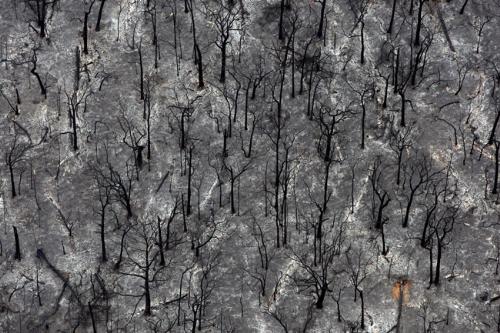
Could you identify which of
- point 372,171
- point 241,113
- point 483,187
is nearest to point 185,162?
point 241,113

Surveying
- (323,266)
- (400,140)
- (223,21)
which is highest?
(223,21)

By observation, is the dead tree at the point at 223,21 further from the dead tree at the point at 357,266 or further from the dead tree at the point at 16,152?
the dead tree at the point at 357,266

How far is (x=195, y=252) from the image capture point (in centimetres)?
9669

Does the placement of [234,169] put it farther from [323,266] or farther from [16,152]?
[16,152]

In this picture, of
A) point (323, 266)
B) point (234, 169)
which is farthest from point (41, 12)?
point (323, 266)

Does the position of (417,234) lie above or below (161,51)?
below

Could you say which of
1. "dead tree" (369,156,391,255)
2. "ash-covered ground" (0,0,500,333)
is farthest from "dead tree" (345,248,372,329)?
"dead tree" (369,156,391,255)

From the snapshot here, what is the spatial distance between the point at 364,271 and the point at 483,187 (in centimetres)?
1001

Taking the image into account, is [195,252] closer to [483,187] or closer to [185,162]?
[185,162]

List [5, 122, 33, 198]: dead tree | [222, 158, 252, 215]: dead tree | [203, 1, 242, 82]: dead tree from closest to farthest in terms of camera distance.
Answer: [5, 122, 33, 198]: dead tree < [222, 158, 252, 215]: dead tree < [203, 1, 242, 82]: dead tree

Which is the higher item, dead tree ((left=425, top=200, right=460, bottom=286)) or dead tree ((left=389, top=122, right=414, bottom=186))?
dead tree ((left=389, top=122, right=414, bottom=186))

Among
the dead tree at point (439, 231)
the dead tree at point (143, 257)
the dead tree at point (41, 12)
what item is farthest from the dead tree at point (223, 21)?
the dead tree at point (439, 231)

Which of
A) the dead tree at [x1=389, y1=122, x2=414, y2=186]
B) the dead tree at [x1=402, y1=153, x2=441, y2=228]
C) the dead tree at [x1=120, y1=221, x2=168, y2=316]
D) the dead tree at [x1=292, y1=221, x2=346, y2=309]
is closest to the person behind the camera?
the dead tree at [x1=292, y1=221, x2=346, y2=309]

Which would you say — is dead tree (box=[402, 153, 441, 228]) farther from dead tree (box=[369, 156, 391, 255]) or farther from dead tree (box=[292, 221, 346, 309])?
dead tree (box=[292, 221, 346, 309])
